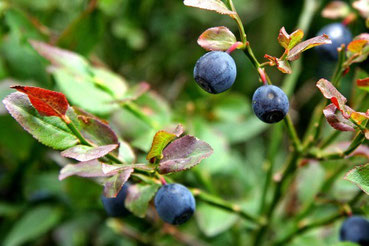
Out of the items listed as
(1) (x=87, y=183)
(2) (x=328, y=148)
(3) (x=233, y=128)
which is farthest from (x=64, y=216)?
(2) (x=328, y=148)

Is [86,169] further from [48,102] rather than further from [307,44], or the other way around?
[307,44]

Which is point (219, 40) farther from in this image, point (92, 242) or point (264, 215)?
point (92, 242)

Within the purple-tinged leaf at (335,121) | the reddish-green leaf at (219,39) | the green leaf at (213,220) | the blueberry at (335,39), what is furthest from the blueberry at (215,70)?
the green leaf at (213,220)

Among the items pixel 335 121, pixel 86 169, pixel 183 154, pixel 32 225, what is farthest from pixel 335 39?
pixel 32 225

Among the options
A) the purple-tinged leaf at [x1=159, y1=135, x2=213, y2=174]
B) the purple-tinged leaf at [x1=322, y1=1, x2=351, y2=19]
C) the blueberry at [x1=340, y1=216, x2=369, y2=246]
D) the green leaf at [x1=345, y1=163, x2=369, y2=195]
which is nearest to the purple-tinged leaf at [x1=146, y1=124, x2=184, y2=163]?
the purple-tinged leaf at [x1=159, y1=135, x2=213, y2=174]

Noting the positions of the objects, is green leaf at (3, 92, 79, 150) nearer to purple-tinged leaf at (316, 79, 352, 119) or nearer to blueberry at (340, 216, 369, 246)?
purple-tinged leaf at (316, 79, 352, 119)
